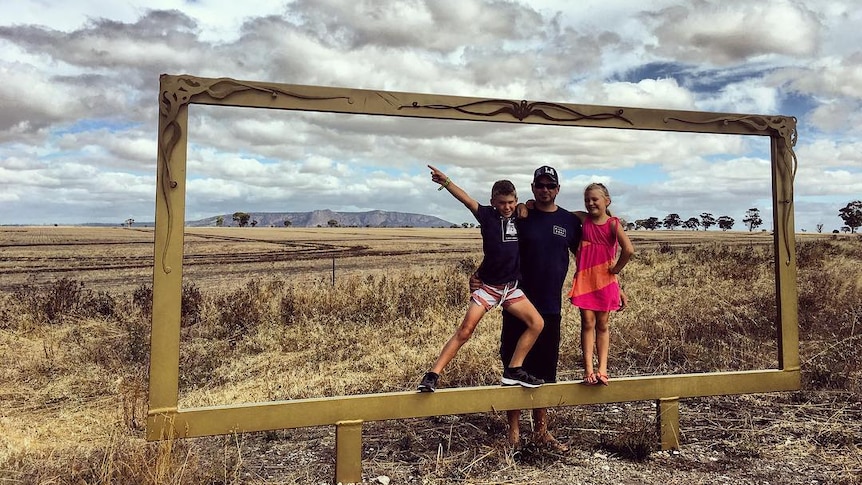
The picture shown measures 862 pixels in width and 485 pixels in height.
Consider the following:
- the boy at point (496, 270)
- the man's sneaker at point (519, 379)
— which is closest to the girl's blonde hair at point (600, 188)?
the boy at point (496, 270)

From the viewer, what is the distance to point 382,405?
3.70 meters

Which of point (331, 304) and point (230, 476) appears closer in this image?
point (230, 476)

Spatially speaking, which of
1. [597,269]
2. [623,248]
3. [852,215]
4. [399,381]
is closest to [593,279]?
[597,269]

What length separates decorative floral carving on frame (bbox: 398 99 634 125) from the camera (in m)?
3.94

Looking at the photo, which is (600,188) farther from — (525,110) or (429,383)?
(429,383)

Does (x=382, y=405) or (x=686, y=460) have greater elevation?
(x=382, y=405)

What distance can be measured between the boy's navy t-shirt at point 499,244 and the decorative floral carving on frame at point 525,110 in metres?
0.73

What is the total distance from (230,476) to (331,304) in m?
5.92

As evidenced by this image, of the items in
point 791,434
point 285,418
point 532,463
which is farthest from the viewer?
point 791,434

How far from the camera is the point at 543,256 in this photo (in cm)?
390

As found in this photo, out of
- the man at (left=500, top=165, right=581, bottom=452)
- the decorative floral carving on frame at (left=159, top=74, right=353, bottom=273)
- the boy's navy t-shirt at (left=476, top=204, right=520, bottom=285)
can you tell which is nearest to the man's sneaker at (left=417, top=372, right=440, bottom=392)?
the man at (left=500, top=165, right=581, bottom=452)

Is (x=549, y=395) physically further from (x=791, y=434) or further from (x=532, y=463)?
(x=791, y=434)

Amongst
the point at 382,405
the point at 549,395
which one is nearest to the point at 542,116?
the point at 549,395

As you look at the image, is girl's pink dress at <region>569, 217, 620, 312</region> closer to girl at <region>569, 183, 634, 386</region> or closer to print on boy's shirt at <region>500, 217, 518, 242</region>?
girl at <region>569, 183, 634, 386</region>
